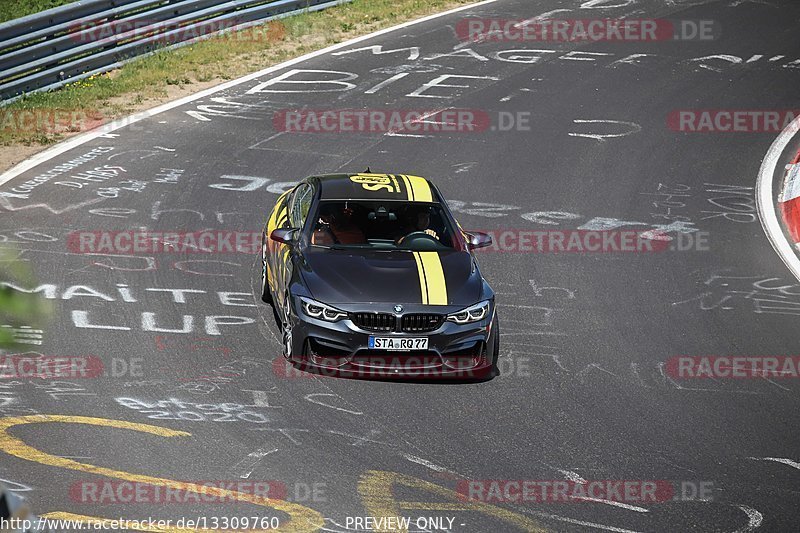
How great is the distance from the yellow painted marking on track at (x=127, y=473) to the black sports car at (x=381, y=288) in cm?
168

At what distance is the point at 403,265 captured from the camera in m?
10.1

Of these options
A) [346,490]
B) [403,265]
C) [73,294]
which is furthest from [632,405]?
[73,294]

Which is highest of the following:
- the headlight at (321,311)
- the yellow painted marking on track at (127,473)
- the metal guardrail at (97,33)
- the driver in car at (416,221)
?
the metal guardrail at (97,33)

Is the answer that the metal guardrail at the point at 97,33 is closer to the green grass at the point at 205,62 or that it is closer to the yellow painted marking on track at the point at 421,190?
the green grass at the point at 205,62

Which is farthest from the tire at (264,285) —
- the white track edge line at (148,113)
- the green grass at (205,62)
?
the green grass at (205,62)

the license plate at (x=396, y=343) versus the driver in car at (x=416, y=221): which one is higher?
the driver in car at (x=416, y=221)

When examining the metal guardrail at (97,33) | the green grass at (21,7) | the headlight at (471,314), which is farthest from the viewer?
the green grass at (21,7)

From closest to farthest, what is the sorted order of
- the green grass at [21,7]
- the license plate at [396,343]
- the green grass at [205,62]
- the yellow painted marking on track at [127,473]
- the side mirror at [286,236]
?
the yellow painted marking on track at [127,473] < the license plate at [396,343] < the side mirror at [286,236] < the green grass at [205,62] < the green grass at [21,7]

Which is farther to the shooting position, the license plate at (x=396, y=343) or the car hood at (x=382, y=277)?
the car hood at (x=382, y=277)

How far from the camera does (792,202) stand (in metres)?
15.3

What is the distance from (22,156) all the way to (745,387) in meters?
10.8

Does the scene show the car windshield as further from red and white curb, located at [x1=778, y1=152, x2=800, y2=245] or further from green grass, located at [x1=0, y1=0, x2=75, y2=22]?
green grass, located at [x1=0, y1=0, x2=75, y2=22]

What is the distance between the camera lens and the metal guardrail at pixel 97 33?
17328 millimetres

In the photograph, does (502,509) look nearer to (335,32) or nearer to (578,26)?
(335,32)
